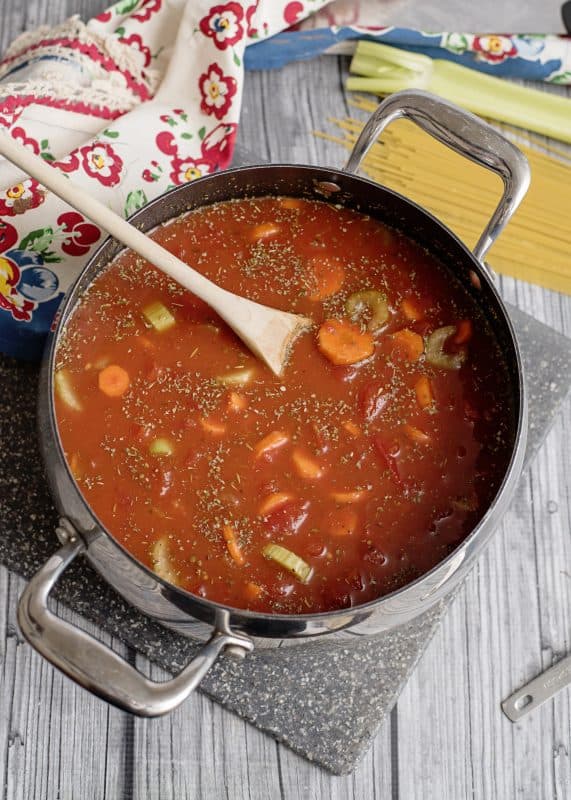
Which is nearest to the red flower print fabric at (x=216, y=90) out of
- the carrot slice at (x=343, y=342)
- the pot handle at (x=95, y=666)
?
the carrot slice at (x=343, y=342)

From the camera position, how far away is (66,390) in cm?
200

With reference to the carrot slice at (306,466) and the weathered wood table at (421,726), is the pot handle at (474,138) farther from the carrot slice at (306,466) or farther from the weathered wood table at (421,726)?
the weathered wood table at (421,726)

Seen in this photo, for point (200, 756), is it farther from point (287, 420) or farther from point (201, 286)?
point (201, 286)

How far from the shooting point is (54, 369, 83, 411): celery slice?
199 cm

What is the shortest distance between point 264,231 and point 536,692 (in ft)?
4.31

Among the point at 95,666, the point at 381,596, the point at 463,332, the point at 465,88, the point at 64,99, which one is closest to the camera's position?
the point at 95,666

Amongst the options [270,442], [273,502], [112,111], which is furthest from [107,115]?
[273,502]

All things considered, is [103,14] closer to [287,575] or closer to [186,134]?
[186,134]

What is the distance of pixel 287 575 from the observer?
1888 millimetres

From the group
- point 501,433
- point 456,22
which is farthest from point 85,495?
point 456,22

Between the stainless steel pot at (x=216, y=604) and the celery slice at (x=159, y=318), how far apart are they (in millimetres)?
151

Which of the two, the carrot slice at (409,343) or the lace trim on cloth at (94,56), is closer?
the carrot slice at (409,343)

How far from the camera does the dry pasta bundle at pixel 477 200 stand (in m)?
2.71

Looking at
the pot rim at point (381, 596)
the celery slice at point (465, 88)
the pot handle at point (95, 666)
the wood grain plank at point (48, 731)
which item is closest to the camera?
the pot handle at point (95, 666)
